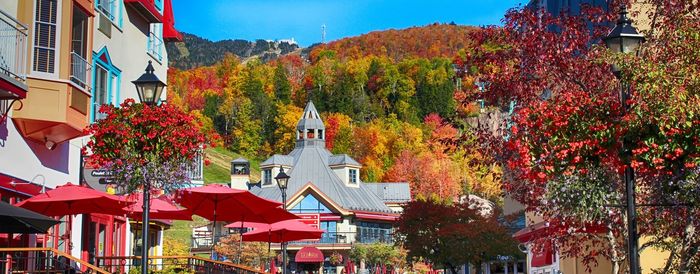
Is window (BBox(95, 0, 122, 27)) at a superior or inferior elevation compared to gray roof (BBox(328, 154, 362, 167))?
inferior

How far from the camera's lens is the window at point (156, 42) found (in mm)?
30094

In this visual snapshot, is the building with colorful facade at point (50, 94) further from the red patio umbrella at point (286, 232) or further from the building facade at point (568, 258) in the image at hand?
the building facade at point (568, 258)

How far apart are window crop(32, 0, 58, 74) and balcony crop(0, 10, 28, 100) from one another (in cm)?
133

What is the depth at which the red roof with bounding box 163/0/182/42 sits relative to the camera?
32219 millimetres

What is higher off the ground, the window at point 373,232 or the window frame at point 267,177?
the window frame at point 267,177

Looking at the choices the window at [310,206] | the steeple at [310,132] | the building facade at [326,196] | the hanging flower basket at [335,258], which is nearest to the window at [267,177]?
the building facade at [326,196]

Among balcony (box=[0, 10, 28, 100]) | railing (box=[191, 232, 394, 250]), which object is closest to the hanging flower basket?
railing (box=[191, 232, 394, 250])

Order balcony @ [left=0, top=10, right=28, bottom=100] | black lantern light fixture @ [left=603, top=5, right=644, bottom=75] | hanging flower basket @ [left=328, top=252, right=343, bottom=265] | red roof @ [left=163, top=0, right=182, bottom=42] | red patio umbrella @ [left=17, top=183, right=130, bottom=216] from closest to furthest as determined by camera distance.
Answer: black lantern light fixture @ [left=603, top=5, right=644, bottom=75] < balcony @ [left=0, top=10, right=28, bottom=100] < red patio umbrella @ [left=17, top=183, right=130, bottom=216] < red roof @ [left=163, top=0, right=182, bottom=42] < hanging flower basket @ [left=328, top=252, right=343, bottom=265]

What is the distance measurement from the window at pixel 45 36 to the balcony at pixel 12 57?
1.33 meters

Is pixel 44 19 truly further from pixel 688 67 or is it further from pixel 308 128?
pixel 308 128

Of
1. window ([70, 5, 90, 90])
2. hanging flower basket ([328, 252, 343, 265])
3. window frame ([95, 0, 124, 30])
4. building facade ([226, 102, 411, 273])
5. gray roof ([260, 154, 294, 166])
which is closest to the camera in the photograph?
window ([70, 5, 90, 90])

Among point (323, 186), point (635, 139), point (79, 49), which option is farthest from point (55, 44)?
point (323, 186)

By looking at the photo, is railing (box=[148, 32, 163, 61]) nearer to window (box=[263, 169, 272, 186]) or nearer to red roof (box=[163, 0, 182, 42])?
red roof (box=[163, 0, 182, 42])

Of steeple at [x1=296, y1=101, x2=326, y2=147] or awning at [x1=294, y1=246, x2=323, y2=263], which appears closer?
awning at [x1=294, y1=246, x2=323, y2=263]
